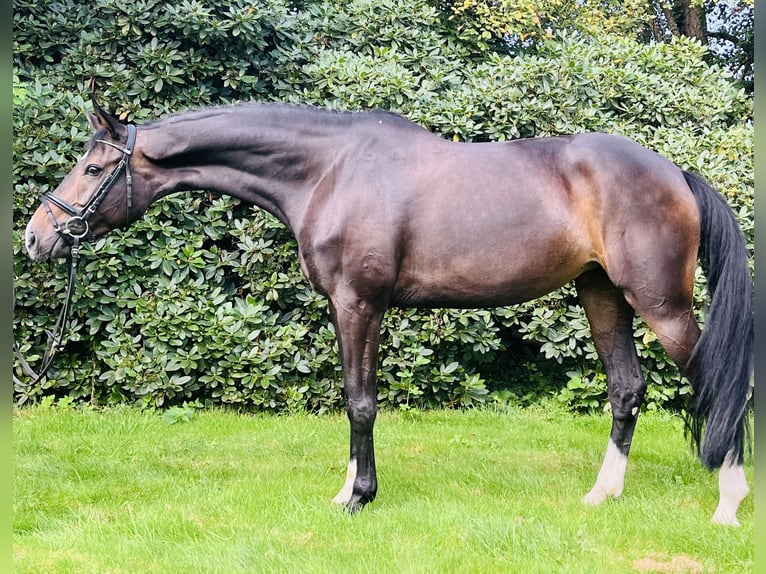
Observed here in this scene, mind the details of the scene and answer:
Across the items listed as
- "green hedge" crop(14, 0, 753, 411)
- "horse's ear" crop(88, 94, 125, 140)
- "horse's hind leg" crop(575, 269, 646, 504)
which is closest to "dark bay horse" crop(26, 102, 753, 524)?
"horse's ear" crop(88, 94, 125, 140)

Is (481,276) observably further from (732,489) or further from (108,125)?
(108,125)

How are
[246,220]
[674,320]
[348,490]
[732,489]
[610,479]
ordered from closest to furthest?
[732,489] < [674,320] < [348,490] < [610,479] < [246,220]

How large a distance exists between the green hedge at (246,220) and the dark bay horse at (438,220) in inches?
85.0

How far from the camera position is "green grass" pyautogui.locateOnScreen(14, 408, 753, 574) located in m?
2.94

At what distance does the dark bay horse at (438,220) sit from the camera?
3449 mm

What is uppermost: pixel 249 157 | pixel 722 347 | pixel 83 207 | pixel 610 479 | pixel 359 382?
pixel 249 157

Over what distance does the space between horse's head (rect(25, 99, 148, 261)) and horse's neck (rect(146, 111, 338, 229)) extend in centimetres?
17

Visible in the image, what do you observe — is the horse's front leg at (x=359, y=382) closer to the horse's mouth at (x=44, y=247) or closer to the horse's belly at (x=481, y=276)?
the horse's belly at (x=481, y=276)

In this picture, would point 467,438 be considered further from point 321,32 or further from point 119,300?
point 321,32

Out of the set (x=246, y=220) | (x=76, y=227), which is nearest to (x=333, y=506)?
(x=76, y=227)

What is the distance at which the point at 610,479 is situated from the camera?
3809 mm

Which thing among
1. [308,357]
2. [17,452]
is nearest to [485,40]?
[308,357]

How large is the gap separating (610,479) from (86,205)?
124 inches

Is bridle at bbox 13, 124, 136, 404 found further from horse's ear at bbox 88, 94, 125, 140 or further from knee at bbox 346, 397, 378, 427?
knee at bbox 346, 397, 378, 427
